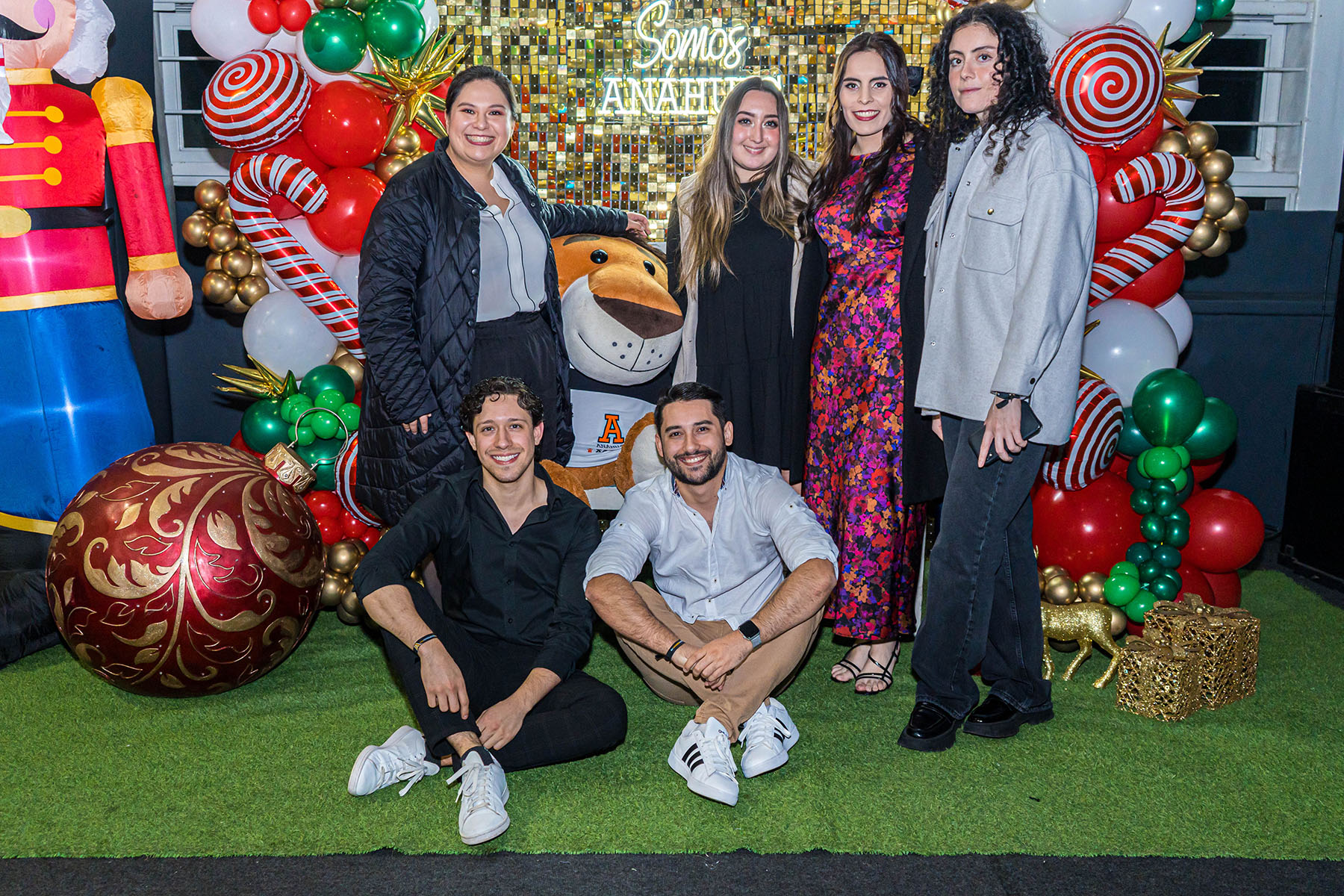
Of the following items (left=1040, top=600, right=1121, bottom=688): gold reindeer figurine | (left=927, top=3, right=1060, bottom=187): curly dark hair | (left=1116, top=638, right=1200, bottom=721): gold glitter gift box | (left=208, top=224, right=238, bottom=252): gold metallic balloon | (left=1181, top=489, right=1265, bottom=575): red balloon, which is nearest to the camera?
(left=927, top=3, right=1060, bottom=187): curly dark hair

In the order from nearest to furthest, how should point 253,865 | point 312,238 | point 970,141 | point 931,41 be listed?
point 253,865, point 970,141, point 312,238, point 931,41

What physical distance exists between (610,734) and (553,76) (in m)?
3.27

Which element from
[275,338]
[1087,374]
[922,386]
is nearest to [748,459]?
[922,386]

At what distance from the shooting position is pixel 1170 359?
3.57 meters

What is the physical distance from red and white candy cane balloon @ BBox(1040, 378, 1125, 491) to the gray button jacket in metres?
0.95

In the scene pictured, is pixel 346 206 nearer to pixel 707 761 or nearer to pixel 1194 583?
pixel 707 761

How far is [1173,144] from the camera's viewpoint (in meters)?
3.42

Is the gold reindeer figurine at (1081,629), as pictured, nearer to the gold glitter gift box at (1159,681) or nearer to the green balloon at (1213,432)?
the gold glitter gift box at (1159,681)

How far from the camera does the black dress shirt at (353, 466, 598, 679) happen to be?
2643 millimetres

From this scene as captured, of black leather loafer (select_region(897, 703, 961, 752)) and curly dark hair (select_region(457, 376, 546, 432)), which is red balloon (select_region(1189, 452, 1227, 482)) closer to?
black leather loafer (select_region(897, 703, 961, 752))

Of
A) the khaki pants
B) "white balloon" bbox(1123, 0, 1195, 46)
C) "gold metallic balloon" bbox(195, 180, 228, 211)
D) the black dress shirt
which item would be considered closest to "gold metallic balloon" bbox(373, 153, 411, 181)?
"gold metallic balloon" bbox(195, 180, 228, 211)

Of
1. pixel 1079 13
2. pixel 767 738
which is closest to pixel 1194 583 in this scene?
pixel 767 738

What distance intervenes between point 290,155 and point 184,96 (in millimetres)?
1716

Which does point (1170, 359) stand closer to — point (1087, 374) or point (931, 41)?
point (1087, 374)
